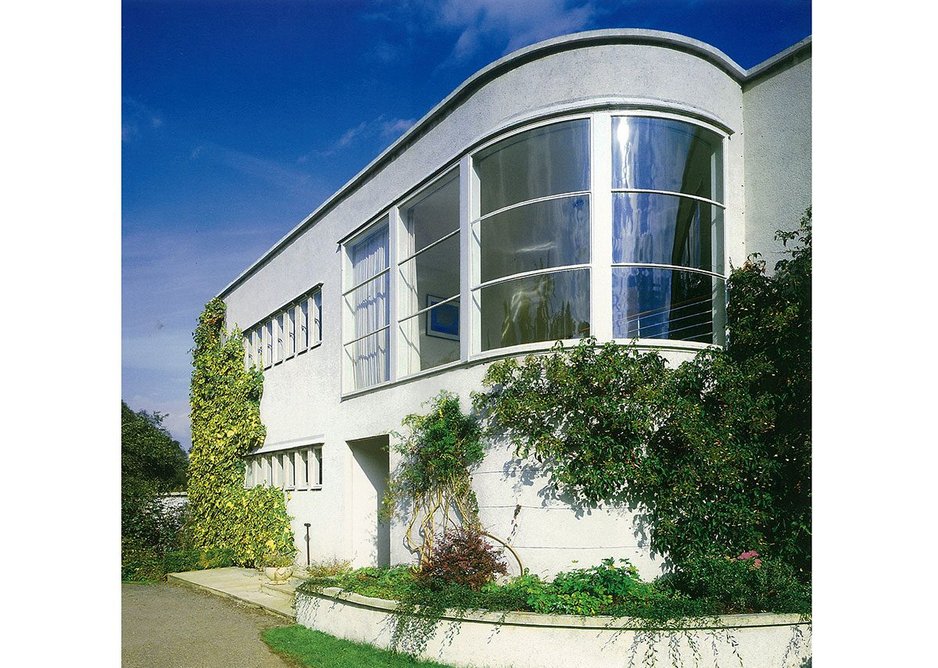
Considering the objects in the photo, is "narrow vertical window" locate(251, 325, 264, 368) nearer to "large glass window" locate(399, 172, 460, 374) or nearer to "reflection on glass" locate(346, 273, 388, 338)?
"reflection on glass" locate(346, 273, 388, 338)

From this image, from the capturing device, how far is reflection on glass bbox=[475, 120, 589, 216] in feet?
28.8

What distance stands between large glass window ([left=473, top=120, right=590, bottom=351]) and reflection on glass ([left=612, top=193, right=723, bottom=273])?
14.4 inches

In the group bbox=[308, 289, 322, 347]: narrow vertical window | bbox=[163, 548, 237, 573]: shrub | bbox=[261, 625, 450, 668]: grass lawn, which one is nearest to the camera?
bbox=[261, 625, 450, 668]: grass lawn

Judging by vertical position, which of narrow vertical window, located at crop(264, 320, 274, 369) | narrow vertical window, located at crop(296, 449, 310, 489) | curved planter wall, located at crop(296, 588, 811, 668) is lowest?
curved planter wall, located at crop(296, 588, 811, 668)

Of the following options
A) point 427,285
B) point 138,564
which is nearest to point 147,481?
point 138,564

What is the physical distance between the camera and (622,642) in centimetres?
668

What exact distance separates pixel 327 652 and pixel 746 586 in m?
4.16

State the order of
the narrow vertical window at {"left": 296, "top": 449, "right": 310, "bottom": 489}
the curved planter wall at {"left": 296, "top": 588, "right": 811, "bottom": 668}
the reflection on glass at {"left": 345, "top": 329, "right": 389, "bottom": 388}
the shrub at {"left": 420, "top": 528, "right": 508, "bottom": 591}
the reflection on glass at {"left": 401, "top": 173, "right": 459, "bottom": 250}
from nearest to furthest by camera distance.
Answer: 1. the curved planter wall at {"left": 296, "top": 588, "right": 811, "bottom": 668}
2. the shrub at {"left": 420, "top": 528, "right": 508, "bottom": 591}
3. the reflection on glass at {"left": 401, "top": 173, "right": 459, "bottom": 250}
4. the reflection on glass at {"left": 345, "top": 329, "right": 389, "bottom": 388}
5. the narrow vertical window at {"left": 296, "top": 449, "right": 310, "bottom": 489}

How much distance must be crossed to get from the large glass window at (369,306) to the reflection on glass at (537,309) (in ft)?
10.5

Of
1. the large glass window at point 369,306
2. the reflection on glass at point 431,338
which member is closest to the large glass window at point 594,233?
the reflection on glass at point 431,338

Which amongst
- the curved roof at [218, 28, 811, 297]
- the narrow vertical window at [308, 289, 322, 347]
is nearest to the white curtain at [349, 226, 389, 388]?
the narrow vertical window at [308, 289, 322, 347]

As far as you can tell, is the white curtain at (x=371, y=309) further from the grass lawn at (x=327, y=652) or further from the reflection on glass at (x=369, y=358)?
the grass lawn at (x=327, y=652)

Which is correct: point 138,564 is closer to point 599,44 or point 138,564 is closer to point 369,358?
point 369,358
